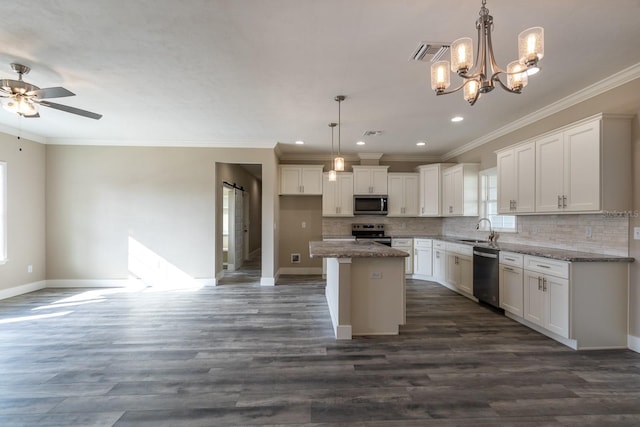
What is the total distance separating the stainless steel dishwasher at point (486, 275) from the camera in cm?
387

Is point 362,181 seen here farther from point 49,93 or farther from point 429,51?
point 49,93

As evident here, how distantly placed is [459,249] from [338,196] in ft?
8.43

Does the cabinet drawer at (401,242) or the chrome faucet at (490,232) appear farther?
the cabinet drawer at (401,242)

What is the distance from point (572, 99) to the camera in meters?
3.36

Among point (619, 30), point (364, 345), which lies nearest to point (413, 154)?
point (619, 30)

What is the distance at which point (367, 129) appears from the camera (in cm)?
466

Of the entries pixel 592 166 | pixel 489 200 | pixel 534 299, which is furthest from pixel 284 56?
pixel 489 200

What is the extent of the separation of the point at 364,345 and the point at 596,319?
7.41 ft

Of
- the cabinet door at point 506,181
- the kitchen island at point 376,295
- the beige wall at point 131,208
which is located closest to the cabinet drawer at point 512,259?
the cabinet door at point 506,181

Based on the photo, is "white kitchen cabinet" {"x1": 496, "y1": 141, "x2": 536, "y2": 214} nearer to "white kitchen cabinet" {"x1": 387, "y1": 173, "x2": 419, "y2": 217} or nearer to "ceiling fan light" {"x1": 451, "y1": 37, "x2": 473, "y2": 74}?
"white kitchen cabinet" {"x1": 387, "y1": 173, "x2": 419, "y2": 217}

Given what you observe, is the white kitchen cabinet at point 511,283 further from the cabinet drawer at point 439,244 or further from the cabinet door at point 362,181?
the cabinet door at point 362,181

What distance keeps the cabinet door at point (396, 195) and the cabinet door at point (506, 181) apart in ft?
7.47

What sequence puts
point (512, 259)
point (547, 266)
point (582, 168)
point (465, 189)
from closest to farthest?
point (582, 168) → point (547, 266) → point (512, 259) → point (465, 189)

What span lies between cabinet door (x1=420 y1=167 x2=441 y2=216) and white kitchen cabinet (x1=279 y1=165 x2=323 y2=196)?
2194 millimetres
